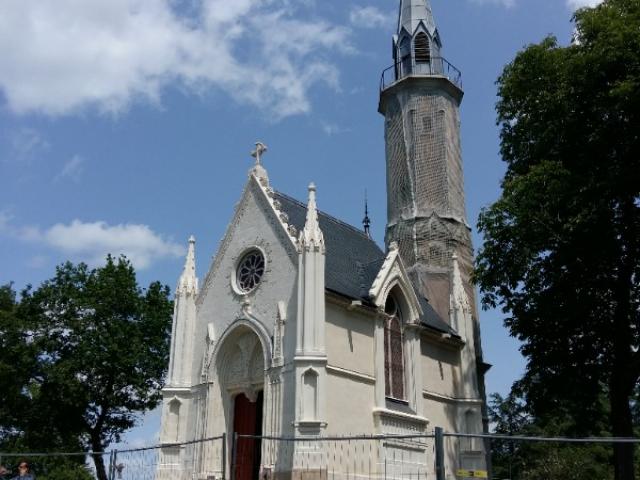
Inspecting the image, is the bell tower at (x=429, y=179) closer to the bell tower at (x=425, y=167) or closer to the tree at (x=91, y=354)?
the bell tower at (x=425, y=167)

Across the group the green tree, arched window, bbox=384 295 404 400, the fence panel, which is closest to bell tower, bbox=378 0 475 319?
arched window, bbox=384 295 404 400

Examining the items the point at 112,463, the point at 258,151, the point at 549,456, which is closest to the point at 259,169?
the point at 258,151

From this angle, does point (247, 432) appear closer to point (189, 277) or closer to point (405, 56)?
point (189, 277)

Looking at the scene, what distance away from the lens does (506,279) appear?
79.4 feet

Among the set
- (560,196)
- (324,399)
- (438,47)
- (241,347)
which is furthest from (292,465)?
(438,47)

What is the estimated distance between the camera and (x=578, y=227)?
70.1 feet

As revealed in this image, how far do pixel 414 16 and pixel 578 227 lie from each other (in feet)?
68.4

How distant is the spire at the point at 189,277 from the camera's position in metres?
27.2

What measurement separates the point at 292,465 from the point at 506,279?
9734 millimetres

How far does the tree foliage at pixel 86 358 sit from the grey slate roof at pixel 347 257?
1344 centimetres

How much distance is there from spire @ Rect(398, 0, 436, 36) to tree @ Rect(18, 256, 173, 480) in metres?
20.5

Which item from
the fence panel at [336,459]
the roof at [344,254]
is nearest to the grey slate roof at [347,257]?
the roof at [344,254]

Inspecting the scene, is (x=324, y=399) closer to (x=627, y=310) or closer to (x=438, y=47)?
(x=627, y=310)

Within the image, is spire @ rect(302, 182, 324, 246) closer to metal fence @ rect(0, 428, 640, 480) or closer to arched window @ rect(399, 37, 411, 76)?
metal fence @ rect(0, 428, 640, 480)
